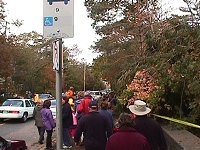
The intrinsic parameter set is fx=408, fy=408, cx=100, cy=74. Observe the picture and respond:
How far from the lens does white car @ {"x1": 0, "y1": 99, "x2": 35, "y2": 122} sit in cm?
2536

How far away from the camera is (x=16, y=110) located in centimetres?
2542

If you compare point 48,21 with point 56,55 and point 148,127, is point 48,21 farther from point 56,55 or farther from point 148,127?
point 148,127

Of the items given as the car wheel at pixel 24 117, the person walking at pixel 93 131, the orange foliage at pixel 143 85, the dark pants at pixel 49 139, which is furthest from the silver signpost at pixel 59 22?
the car wheel at pixel 24 117

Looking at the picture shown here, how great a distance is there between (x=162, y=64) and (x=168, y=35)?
0.94 m

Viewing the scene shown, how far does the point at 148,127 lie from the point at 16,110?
65.9 feet

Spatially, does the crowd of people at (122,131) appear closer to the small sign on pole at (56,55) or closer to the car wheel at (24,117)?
the small sign on pole at (56,55)

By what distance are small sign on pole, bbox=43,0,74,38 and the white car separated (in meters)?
21.3

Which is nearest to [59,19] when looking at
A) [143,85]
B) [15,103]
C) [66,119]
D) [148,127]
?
[148,127]

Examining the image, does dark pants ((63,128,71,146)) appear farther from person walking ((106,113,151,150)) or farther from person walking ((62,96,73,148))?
person walking ((106,113,151,150))

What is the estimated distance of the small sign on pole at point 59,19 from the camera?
183 inches

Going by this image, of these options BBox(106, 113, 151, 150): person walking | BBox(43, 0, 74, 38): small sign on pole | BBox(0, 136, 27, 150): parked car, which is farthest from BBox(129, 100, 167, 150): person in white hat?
BBox(0, 136, 27, 150): parked car

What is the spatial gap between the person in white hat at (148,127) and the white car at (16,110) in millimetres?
19834

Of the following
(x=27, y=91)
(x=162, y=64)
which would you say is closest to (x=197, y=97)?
(x=162, y=64)

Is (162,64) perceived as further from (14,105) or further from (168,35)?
(14,105)
